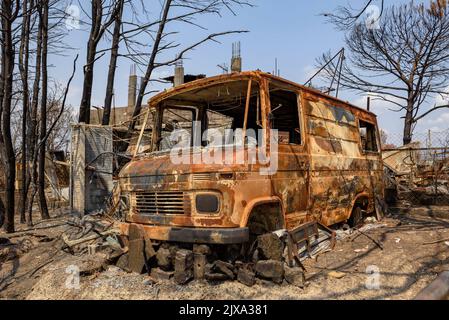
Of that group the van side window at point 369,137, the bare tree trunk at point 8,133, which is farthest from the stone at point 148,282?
the van side window at point 369,137

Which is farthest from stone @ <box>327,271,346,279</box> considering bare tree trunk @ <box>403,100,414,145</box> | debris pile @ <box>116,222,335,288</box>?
bare tree trunk @ <box>403,100,414,145</box>

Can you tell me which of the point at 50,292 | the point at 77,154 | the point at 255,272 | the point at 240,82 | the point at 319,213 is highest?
the point at 240,82

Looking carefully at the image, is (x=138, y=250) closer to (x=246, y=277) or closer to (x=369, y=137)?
(x=246, y=277)

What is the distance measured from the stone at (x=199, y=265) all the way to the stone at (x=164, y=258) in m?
0.39

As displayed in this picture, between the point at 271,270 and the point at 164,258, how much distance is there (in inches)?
51.6

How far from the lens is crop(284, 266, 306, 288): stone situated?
430 centimetres

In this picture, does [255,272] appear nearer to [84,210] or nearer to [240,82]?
[240,82]

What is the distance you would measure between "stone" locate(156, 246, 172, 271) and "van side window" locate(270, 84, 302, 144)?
2066 millimetres

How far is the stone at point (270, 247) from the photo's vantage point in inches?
173

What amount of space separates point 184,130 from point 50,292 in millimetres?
2922

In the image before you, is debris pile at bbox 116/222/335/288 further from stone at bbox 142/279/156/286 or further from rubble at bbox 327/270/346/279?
rubble at bbox 327/270/346/279

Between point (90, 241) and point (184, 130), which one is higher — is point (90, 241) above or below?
below
